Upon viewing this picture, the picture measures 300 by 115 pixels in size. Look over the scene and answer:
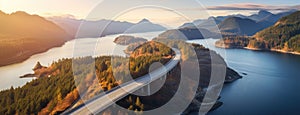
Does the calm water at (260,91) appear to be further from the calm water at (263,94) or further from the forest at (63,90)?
the forest at (63,90)

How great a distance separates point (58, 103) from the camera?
15.0 metres

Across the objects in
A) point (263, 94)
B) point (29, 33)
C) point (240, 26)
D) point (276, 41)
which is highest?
point (29, 33)

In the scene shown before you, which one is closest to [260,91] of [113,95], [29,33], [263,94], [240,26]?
[263,94]

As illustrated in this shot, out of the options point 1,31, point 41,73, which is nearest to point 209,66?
point 41,73

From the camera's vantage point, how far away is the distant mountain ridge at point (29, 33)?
2721 inches

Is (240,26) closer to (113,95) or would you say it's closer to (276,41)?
(276,41)

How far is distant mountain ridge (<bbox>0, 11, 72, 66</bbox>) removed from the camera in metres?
69.1

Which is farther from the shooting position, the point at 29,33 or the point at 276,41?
the point at 29,33

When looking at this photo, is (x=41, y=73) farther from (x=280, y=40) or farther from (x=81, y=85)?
(x=280, y=40)

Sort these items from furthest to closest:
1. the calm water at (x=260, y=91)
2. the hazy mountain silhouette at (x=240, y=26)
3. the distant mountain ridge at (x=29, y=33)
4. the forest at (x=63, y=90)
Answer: the hazy mountain silhouette at (x=240, y=26) → the distant mountain ridge at (x=29, y=33) → the calm water at (x=260, y=91) → the forest at (x=63, y=90)

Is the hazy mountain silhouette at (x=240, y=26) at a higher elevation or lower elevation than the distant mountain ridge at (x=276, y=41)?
higher

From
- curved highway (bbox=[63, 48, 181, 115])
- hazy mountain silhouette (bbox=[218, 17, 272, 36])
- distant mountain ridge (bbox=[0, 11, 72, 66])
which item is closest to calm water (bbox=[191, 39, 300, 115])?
curved highway (bbox=[63, 48, 181, 115])

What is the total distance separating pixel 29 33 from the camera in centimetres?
9638

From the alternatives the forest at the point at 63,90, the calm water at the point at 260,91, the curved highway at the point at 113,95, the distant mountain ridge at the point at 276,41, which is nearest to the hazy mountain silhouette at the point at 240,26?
the distant mountain ridge at the point at 276,41
